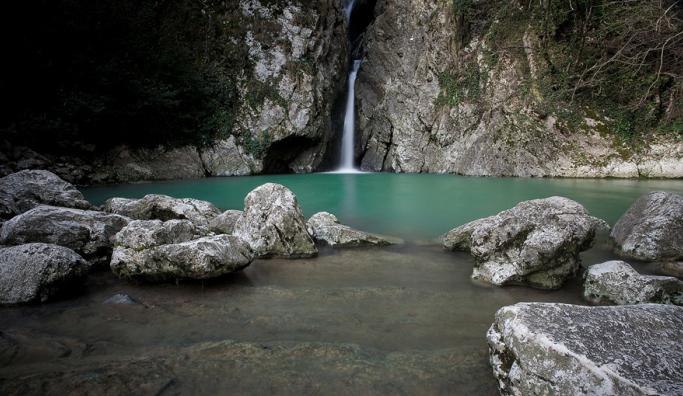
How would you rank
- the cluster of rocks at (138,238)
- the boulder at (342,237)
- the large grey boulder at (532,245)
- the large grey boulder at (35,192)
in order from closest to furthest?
the cluster of rocks at (138,238) < the large grey boulder at (532,245) < the boulder at (342,237) < the large grey boulder at (35,192)

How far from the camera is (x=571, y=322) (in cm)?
227

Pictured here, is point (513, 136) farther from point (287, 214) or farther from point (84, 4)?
point (84, 4)

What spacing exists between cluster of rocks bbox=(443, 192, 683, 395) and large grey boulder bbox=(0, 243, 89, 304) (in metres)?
4.02

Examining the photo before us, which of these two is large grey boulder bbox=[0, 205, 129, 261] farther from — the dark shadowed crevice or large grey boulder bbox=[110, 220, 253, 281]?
the dark shadowed crevice

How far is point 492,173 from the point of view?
781 inches

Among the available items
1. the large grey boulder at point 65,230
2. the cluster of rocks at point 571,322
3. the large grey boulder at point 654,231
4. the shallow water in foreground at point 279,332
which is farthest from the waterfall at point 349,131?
the cluster of rocks at point 571,322

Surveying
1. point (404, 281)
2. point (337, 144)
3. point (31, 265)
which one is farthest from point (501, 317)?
point (337, 144)

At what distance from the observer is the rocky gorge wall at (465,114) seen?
17812mm

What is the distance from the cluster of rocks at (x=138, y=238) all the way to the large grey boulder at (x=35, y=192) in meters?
0.01

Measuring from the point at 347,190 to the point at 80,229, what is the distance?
32.5 ft

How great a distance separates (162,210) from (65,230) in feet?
6.33

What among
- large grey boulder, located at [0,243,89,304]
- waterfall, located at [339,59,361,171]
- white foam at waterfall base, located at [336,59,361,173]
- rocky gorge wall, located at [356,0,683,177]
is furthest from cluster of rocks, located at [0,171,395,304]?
waterfall, located at [339,59,361,171]

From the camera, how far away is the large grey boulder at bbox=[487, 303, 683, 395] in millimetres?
1826

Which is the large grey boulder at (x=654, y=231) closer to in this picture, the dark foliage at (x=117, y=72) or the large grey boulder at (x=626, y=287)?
the large grey boulder at (x=626, y=287)
